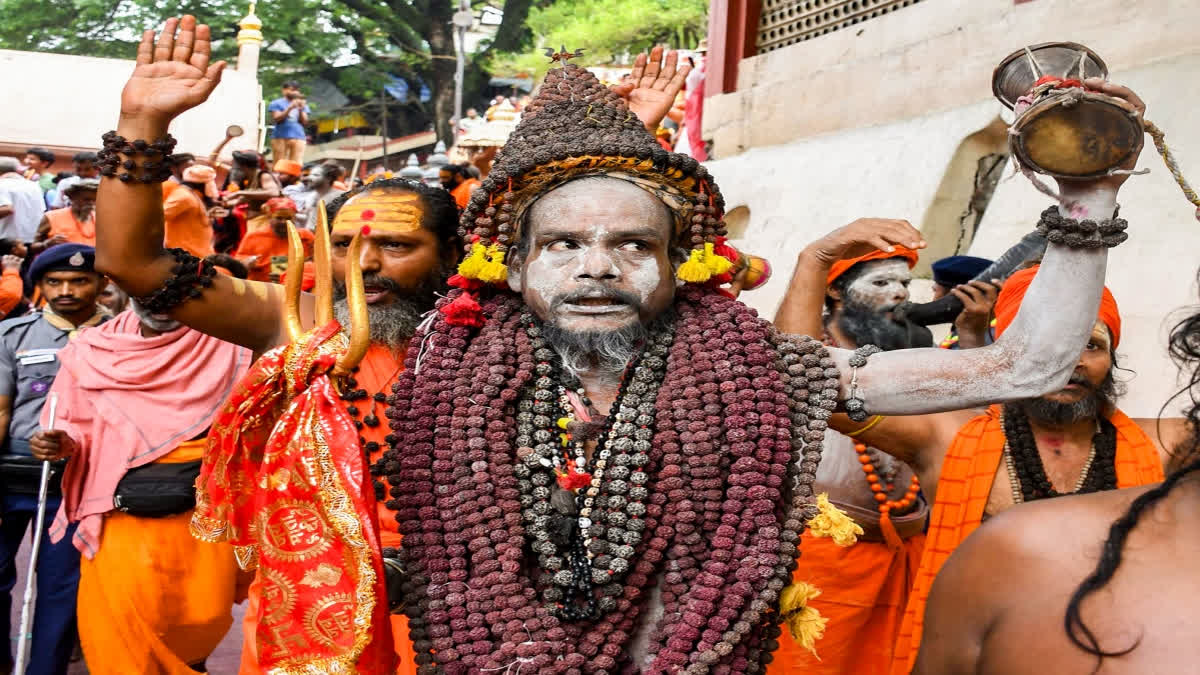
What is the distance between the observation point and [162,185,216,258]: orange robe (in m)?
8.77

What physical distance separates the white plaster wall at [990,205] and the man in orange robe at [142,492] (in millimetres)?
3563

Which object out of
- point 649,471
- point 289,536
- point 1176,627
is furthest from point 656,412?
point 1176,627

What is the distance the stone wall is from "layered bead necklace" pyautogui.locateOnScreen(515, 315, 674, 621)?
123 inches

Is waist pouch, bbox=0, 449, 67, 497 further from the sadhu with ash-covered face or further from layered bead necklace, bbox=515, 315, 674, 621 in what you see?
layered bead necklace, bbox=515, 315, 674, 621

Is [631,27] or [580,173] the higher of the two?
[631,27]

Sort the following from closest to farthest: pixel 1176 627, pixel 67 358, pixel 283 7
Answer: pixel 1176 627 → pixel 67 358 → pixel 283 7

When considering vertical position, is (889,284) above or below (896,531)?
above

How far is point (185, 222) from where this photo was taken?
891 centimetres

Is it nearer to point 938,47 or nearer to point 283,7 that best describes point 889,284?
point 938,47

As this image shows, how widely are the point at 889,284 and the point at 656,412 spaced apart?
2.97m

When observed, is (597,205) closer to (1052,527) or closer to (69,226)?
(1052,527)

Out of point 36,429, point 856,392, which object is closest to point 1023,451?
point 856,392

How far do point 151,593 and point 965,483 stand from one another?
3.33 m

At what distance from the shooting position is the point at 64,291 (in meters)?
6.12
